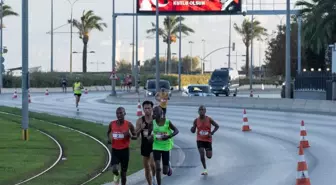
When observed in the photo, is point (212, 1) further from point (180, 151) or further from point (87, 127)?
point (180, 151)

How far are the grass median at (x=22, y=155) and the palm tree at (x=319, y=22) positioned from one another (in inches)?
1410

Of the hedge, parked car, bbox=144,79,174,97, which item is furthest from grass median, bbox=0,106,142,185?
the hedge

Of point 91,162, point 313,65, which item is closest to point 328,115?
point 91,162

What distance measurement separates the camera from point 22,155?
21266mm

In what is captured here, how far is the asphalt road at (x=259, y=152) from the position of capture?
686 inches

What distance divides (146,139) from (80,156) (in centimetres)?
643

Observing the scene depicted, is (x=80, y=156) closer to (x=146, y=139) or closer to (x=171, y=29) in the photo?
(x=146, y=139)

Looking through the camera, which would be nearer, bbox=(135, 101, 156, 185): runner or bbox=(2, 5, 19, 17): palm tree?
bbox=(135, 101, 156, 185): runner

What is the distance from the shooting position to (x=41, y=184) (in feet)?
52.3

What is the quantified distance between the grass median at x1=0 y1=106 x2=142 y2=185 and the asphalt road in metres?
1.34

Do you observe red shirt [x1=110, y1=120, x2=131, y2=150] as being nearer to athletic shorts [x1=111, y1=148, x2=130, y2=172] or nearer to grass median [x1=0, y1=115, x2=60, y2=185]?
athletic shorts [x1=111, y1=148, x2=130, y2=172]

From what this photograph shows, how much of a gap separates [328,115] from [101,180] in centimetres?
2544

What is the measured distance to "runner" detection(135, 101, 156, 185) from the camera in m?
15.2

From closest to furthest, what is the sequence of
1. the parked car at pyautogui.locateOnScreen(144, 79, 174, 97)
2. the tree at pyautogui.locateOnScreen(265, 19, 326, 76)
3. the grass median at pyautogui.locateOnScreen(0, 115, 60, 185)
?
the grass median at pyautogui.locateOnScreen(0, 115, 60, 185)
the parked car at pyautogui.locateOnScreen(144, 79, 174, 97)
the tree at pyautogui.locateOnScreen(265, 19, 326, 76)
